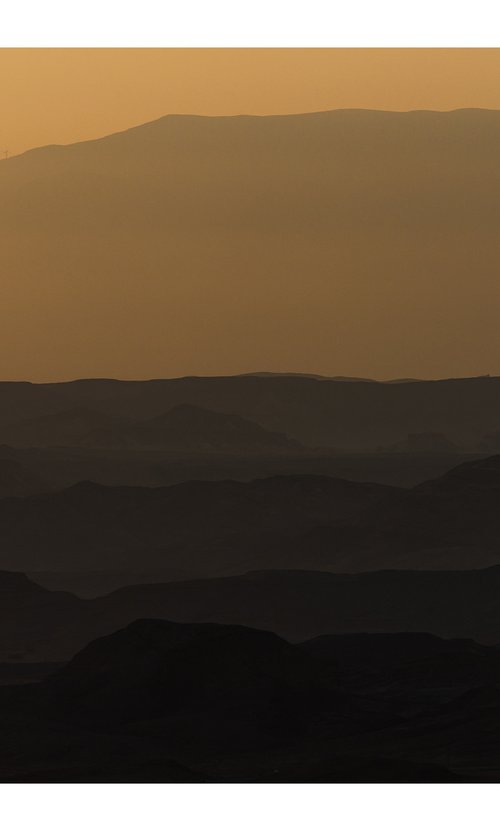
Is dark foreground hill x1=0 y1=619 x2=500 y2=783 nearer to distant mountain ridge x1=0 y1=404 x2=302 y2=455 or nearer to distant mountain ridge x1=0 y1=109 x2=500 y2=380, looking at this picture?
distant mountain ridge x1=0 y1=404 x2=302 y2=455

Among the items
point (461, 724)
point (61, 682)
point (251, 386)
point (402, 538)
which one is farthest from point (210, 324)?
point (461, 724)

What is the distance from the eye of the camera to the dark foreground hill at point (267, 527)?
222 inches

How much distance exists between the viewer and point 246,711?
5.61 meters

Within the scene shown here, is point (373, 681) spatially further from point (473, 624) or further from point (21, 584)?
point (21, 584)

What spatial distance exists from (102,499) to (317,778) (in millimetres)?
1516

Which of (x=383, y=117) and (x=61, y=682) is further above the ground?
(x=383, y=117)

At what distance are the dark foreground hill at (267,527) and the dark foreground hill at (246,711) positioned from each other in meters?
0.32

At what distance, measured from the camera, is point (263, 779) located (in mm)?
5602

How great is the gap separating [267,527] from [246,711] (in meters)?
0.79

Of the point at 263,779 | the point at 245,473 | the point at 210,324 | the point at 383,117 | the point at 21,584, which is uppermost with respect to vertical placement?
the point at 383,117

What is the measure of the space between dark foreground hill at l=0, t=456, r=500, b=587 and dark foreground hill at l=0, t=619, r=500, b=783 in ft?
1.06

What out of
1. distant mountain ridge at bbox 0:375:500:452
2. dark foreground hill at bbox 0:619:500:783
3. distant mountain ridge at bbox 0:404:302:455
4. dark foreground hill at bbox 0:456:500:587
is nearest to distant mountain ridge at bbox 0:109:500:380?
distant mountain ridge at bbox 0:375:500:452

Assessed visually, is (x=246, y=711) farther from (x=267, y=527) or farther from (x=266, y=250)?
(x=266, y=250)

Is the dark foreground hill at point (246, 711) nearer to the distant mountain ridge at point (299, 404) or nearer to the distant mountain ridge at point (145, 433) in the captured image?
the distant mountain ridge at point (145, 433)
